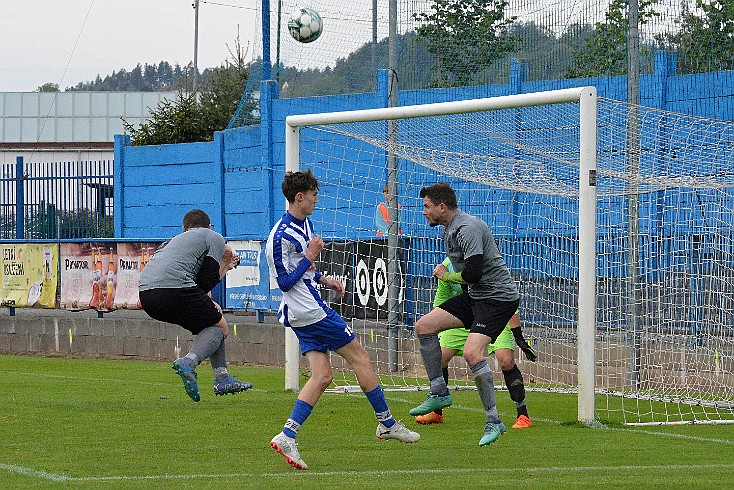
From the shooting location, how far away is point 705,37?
15562mm

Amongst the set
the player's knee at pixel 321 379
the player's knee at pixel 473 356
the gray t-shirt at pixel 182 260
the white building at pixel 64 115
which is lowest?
the player's knee at pixel 321 379

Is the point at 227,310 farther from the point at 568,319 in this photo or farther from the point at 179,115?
the point at 179,115

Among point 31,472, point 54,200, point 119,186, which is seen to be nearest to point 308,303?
point 31,472

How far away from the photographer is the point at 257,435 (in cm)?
994

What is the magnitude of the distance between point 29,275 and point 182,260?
40.0 feet

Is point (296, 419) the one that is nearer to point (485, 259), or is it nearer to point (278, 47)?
point (485, 259)

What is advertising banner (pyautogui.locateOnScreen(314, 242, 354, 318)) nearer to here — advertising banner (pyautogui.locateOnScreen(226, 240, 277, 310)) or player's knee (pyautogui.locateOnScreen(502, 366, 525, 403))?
advertising banner (pyautogui.locateOnScreen(226, 240, 277, 310))

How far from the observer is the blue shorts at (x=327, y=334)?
8.62m

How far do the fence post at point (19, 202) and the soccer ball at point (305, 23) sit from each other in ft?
24.7

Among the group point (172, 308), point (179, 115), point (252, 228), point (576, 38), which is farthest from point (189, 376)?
point (179, 115)

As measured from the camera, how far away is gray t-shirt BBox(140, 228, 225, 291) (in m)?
10.6

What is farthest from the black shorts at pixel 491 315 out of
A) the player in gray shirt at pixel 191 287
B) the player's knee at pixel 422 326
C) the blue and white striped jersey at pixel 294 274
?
the player in gray shirt at pixel 191 287

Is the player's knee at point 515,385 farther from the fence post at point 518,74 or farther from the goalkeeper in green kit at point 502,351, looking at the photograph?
the fence post at point 518,74

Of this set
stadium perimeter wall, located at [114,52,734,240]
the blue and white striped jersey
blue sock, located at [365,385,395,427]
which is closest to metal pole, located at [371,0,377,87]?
stadium perimeter wall, located at [114,52,734,240]
